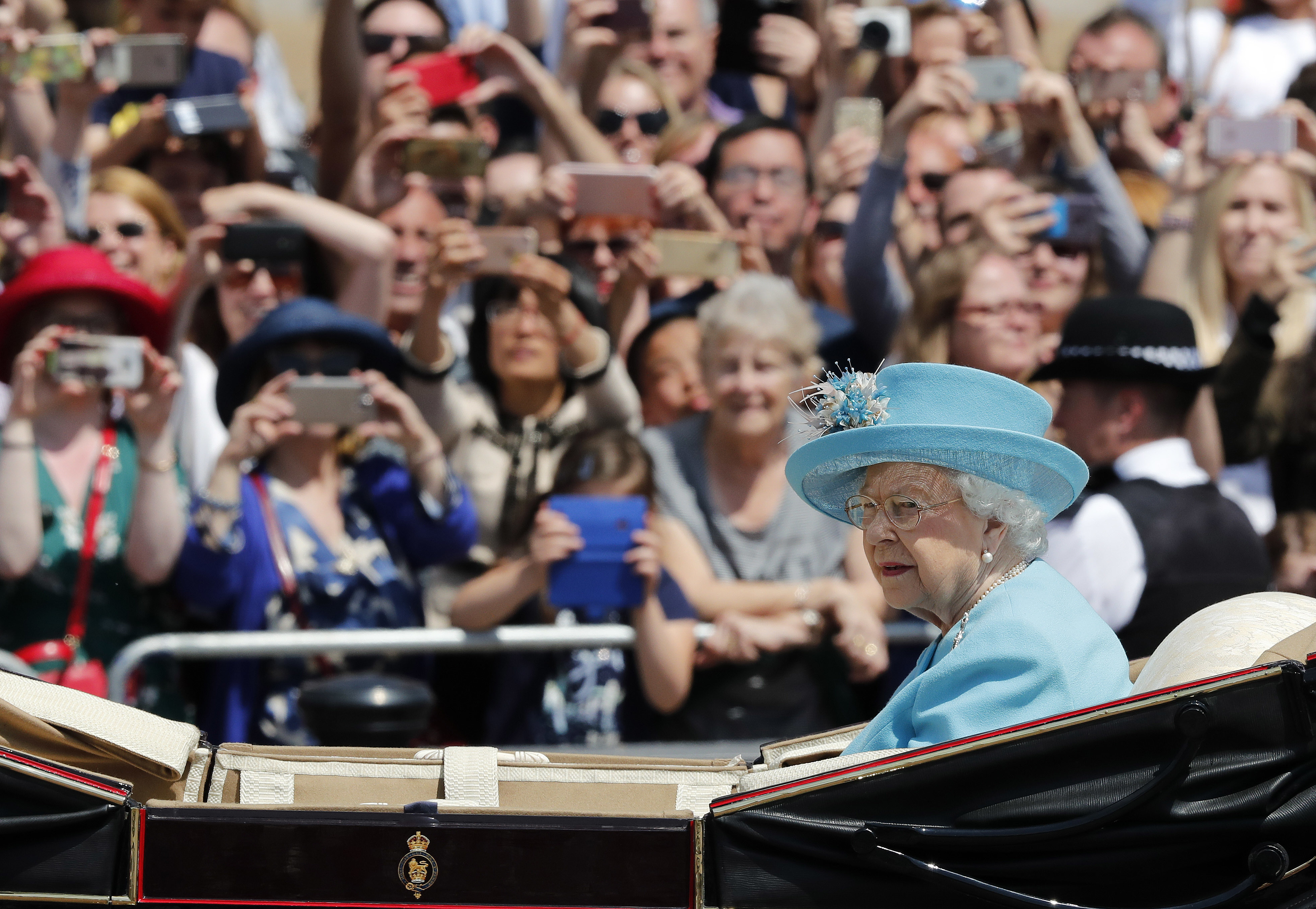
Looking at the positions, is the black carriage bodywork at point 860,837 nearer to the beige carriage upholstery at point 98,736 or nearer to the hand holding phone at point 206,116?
the beige carriage upholstery at point 98,736

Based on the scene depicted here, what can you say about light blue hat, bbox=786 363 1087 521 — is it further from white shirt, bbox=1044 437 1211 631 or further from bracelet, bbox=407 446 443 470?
bracelet, bbox=407 446 443 470

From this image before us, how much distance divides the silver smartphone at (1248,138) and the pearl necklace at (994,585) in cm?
350

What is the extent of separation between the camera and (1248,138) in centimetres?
575

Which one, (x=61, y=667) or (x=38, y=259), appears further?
(x=38, y=259)

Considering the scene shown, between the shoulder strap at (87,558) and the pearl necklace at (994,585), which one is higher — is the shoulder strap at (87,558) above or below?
above

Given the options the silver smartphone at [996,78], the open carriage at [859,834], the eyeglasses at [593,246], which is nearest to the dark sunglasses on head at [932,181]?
the silver smartphone at [996,78]

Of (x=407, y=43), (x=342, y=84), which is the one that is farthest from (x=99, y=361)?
(x=407, y=43)

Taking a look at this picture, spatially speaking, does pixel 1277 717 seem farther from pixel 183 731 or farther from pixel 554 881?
pixel 183 731

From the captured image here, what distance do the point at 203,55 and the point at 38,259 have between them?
5.99ft

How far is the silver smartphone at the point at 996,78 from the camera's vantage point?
5742 mm

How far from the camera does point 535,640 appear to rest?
4.51m

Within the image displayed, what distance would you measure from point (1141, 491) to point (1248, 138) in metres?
1.96

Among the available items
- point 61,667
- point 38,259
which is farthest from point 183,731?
point 38,259

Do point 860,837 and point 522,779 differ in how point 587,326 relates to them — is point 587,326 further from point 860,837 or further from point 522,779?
point 860,837
